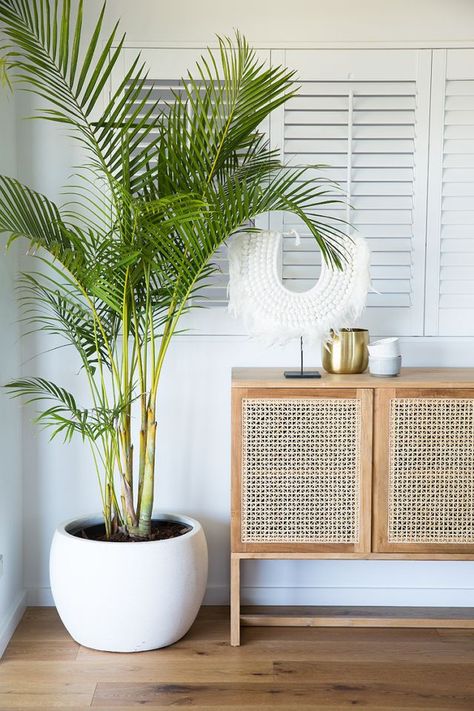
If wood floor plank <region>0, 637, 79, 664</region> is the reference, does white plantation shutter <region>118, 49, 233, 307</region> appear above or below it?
above

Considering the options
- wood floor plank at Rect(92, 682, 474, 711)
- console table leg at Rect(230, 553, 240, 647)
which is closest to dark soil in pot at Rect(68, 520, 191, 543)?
console table leg at Rect(230, 553, 240, 647)

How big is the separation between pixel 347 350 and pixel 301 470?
1.46 feet

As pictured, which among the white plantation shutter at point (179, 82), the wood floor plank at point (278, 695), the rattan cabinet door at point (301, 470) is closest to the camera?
the wood floor plank at point (278, 695)

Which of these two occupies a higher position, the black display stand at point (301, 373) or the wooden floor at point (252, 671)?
the black display stand at point (301, 373)

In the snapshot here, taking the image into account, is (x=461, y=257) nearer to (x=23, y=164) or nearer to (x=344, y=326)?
(x=344, y=326)

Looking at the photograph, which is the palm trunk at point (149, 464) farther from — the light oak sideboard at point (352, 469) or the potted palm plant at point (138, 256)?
the light oak sideboard at point (352, 469)

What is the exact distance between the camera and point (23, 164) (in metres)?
3.11

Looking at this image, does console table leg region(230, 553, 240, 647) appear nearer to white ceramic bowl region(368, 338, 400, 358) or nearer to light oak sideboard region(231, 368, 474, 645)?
light oak sideboard region(231, 368, 474, 645)

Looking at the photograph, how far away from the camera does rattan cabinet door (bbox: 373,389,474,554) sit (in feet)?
9.21

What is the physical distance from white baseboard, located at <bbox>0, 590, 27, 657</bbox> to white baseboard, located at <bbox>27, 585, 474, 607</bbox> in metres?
0.08

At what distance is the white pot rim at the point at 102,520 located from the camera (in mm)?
2727

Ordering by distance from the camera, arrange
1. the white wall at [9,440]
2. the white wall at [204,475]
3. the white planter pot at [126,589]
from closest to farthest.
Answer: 1. the white planter pot at [126,589]
2. the white wall at [9,440]
3. the white wall at [204,475]

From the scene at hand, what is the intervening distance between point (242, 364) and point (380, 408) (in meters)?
0.62

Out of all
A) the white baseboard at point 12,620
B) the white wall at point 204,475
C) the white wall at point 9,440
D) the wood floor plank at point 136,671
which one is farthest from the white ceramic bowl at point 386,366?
the white baseboard at point 12,620
